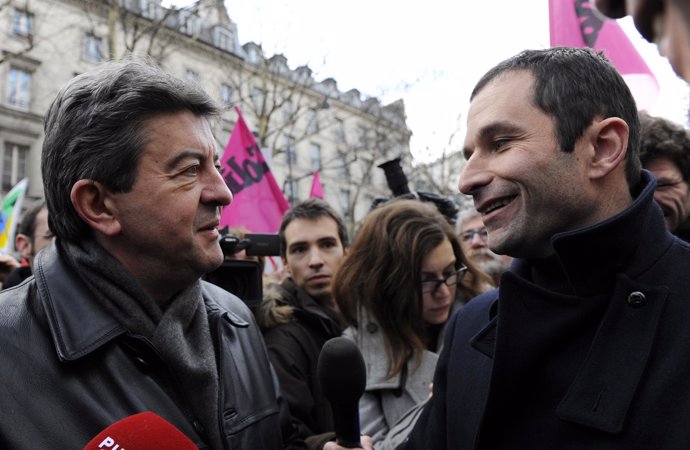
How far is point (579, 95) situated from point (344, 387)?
3.26ft

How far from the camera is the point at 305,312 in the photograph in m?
3.06

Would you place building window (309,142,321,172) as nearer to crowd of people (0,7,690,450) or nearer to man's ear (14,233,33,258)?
man's ear (14,233,33,258)

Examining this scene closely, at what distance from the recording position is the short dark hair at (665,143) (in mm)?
2668

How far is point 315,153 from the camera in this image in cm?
3469

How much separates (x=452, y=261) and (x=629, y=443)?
1.55 meters

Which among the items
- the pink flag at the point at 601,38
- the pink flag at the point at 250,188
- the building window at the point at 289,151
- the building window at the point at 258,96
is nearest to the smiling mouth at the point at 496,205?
the pink flag at the point at 601,38

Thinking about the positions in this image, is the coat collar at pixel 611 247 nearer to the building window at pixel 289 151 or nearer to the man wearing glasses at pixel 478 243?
the man wearing glasses at pixel 478 243

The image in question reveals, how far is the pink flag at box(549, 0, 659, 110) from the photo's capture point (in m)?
4.16

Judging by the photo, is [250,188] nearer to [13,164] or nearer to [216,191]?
[216,191]

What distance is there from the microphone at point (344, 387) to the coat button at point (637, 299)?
0.70 meters

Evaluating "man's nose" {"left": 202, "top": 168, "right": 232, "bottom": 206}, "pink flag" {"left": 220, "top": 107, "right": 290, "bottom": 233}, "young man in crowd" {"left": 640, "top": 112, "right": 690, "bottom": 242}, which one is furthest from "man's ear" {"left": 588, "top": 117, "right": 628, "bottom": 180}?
"pink flag" {"left": 220, "top": 107, "right": 290, "bottom": 233}

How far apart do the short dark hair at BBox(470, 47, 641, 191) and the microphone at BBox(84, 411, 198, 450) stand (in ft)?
3.93

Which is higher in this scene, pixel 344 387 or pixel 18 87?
pixel 18 87

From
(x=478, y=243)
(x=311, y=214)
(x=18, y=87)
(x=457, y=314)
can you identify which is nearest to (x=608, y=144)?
(x=457, y=314)
